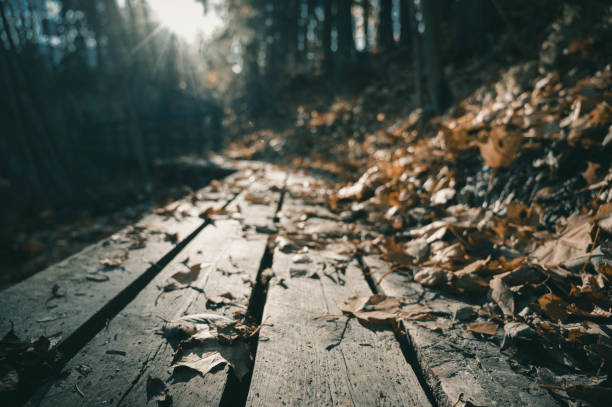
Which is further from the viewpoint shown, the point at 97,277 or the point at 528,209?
the point at 528,209

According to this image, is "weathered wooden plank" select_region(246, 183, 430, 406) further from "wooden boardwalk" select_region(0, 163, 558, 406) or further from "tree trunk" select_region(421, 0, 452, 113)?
"tree trunk" select_region(421, 0, 452, 113)

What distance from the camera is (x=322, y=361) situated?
0.68 metres

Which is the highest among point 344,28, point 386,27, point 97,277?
point 386,27

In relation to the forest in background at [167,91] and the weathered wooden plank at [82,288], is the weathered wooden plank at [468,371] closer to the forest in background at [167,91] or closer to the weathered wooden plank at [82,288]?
the weathered wooden plank at [82,288]

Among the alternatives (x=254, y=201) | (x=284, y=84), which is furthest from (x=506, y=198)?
(x=284, y=84)

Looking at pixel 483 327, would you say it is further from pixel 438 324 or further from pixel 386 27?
pixel 386 27

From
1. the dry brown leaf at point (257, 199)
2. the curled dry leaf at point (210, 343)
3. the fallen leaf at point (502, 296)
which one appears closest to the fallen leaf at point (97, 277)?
the curled dry leaf at point (210, 343)

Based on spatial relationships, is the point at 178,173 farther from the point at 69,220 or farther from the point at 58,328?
the point at 58,328

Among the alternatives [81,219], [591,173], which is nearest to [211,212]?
[591,173]

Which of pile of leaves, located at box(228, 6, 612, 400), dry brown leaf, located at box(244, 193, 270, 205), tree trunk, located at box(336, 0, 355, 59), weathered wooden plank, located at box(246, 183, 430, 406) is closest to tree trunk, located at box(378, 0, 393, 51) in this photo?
tree trunk, located at box(336, 0, 355, 59)

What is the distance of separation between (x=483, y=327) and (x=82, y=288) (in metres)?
1.18

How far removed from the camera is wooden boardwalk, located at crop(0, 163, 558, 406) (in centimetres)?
58

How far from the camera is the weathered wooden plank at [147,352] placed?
1.85ft

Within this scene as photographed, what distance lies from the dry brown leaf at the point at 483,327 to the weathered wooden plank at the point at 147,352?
0.61 meters
